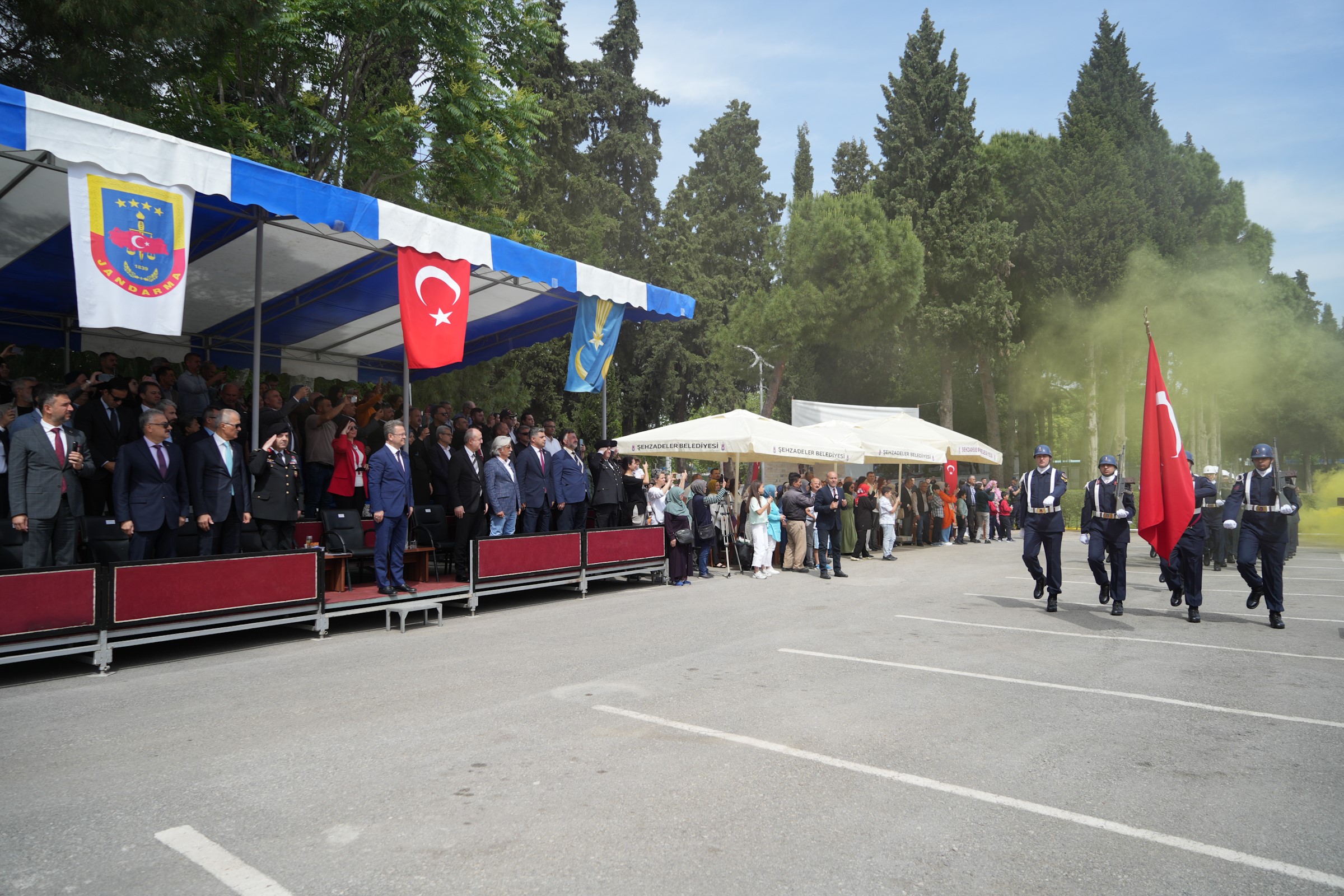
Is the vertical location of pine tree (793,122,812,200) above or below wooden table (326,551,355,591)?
above

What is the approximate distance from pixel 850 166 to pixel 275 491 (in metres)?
51.1

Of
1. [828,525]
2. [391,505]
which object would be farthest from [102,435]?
[828,525]

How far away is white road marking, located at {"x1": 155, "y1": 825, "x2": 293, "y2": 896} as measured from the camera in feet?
10.4

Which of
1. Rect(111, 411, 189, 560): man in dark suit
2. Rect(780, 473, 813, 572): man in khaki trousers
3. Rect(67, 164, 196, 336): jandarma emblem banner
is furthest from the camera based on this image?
Rect(780, 473, 813, 572): man in khaki trousers

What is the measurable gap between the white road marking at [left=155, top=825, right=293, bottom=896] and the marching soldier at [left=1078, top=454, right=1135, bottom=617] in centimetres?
942

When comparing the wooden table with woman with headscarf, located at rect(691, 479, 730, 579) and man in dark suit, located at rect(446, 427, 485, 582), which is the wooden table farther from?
woman with headscarf, located at rect(691, 479, 730, 579)

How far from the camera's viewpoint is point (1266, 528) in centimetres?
962

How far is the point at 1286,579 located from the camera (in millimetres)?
14344

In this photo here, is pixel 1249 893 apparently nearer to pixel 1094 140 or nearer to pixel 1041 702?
pixel 1041 702

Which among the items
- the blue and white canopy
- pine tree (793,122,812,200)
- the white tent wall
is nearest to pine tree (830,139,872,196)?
pine tree (793,122,812,200)

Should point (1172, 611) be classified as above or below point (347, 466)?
below

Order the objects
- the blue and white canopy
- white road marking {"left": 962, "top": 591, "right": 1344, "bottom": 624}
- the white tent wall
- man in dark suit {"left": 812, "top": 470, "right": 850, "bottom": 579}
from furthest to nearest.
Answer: the white tent wall → man in dark suit {"left": 812, "top": 470, "right": 850, "bottom": 579} → white road marking {"left": 962, "top": 591, "right": 1344, "bottom": 624} → the blue and white canopy

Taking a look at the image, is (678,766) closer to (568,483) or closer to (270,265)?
(568,483)

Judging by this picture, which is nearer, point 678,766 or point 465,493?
point 678,766
